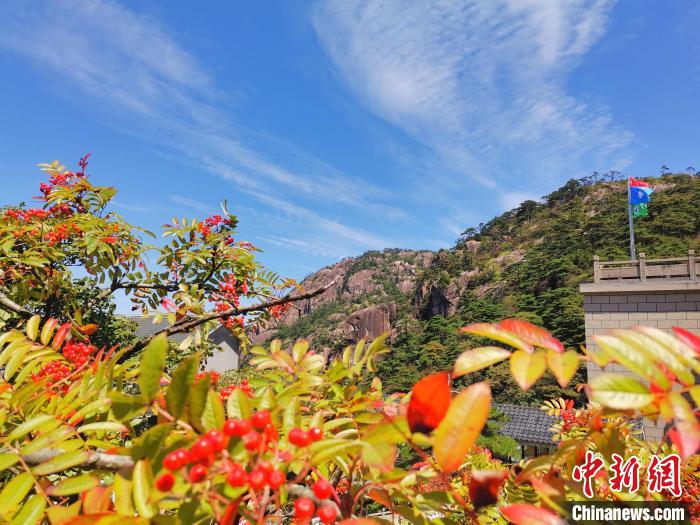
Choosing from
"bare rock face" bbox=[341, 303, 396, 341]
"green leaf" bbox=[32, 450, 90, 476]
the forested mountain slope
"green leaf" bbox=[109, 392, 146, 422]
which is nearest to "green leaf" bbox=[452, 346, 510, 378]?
"green leaf" bbox=[109, 392, 146, 422]

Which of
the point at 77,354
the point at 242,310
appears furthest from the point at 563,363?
the point at 77,354

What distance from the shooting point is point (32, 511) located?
29.9 inches

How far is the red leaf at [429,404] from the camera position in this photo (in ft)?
2.18

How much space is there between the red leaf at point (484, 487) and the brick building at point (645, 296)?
15.8 m

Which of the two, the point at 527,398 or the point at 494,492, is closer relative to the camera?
the point at 494,492

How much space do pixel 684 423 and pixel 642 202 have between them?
2477 centimetres

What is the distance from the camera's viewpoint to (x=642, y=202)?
20.4 metres

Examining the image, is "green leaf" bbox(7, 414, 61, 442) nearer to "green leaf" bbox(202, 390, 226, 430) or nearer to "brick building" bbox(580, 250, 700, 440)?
"green leaf" bbox(202, 390, 226, 430)

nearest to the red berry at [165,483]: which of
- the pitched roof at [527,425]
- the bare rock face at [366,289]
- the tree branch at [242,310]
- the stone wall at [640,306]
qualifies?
the tree branch at [242,310]

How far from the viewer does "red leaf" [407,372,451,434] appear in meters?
0.66

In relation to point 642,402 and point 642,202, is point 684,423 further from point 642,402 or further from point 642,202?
point 642,202

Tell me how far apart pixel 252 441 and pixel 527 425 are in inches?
630

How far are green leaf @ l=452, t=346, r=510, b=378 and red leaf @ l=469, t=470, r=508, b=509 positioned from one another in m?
0.18

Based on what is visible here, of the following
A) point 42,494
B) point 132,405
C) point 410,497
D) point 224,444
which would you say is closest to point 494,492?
point 410,497
